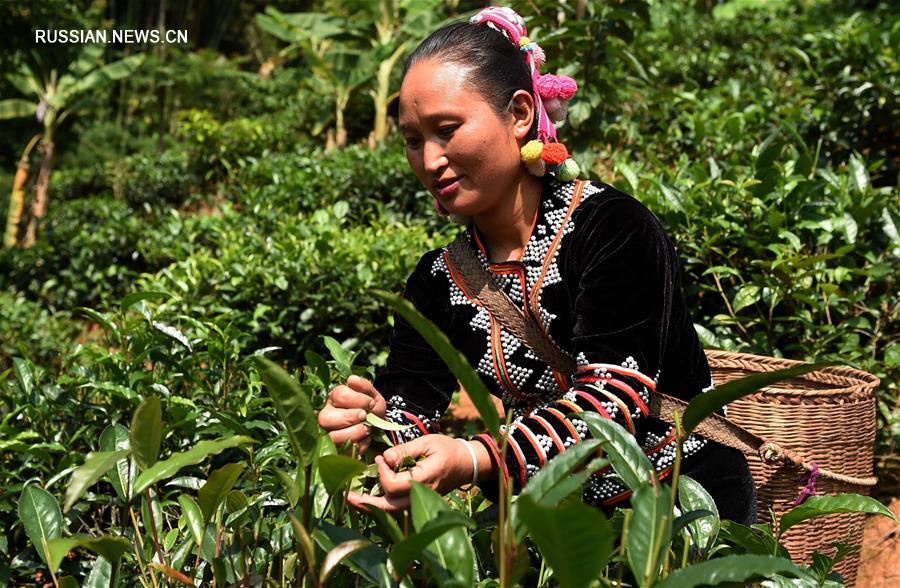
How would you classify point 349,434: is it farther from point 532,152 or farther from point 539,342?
point 532,152

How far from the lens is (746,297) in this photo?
3049mm

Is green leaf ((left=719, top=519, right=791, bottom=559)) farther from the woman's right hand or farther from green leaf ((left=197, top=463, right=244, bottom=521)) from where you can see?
green leaf ((left=197, top=463, right=244, bottom=521))

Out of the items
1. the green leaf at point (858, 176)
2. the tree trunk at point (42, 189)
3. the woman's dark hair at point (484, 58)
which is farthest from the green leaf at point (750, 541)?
the tree trunk at point (42, 189)

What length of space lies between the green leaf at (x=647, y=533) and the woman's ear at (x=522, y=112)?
3.19 ft

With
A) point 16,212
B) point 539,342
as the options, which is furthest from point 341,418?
point 16,212

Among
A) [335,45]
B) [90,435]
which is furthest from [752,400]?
[335,45]

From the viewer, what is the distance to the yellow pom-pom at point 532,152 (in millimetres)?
1743

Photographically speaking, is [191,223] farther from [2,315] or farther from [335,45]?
[335,45]

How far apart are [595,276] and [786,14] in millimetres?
9992

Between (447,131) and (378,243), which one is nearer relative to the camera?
(447,131)

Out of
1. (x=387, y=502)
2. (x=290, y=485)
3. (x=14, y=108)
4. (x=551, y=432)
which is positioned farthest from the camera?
(x=14, y=108)

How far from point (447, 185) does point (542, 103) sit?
0.30 m

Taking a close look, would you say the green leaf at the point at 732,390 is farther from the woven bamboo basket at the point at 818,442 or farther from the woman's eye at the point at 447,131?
the woven bamboo basket at the point at 818,442

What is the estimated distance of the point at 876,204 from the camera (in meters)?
3.23
